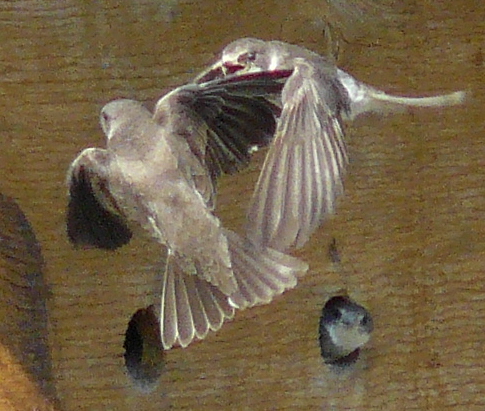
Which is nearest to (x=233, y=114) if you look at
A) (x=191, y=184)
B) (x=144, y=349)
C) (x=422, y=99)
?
(x=191, y=184)

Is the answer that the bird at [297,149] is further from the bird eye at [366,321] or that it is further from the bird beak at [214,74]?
the bird eye at [366,321]

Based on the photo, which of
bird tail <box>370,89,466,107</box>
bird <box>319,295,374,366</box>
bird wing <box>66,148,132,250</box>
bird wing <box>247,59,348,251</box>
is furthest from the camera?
bird <box>319,295,374,366</box>

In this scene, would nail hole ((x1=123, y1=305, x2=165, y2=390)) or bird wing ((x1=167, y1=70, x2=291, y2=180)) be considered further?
nail hole ((x1=123, y1=305, x2=165, y2=390))

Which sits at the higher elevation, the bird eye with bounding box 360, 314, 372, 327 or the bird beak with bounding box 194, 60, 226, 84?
the bird beak with bounding box 194, 60, 226, 84

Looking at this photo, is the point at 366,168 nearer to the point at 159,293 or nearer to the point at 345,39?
the point at 345,39

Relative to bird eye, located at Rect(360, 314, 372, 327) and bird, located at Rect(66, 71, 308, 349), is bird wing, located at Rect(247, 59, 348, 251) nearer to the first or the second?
bird, located at Rect(66, 71, 308, 349)

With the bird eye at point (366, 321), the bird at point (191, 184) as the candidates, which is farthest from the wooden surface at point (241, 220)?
the bird at point (191, 184)

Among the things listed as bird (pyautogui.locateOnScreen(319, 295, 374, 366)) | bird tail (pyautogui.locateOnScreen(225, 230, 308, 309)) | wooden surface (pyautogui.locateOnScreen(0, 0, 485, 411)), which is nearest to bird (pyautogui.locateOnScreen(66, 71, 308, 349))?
bird tail (pyautogui.locateOnScreen(225, 230, 308, 309))
